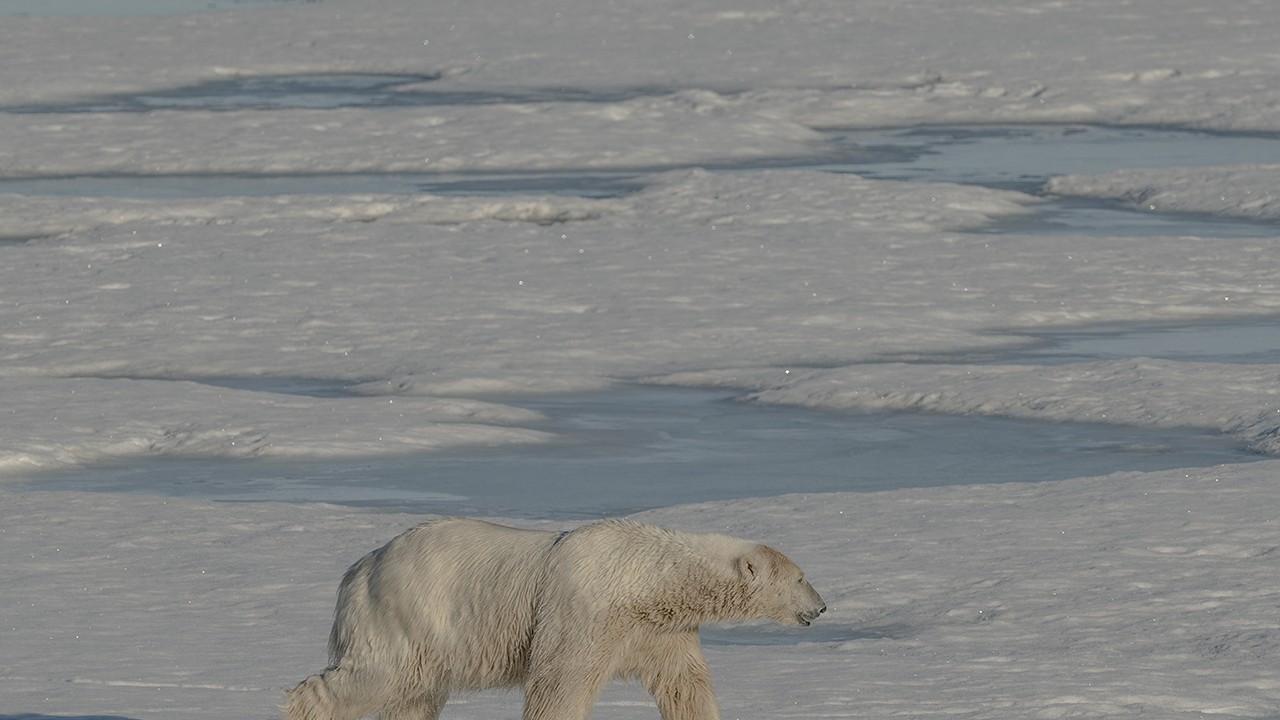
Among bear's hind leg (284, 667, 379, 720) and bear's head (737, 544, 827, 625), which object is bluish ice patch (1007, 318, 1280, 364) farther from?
bear's hind leg (284, 667, 379, 720)

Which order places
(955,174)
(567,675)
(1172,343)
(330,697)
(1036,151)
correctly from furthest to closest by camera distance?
(1036,151), (955,174), (1172,343), (330,697), (567,675)

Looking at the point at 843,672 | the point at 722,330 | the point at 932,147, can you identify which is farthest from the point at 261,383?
the point at 932,147

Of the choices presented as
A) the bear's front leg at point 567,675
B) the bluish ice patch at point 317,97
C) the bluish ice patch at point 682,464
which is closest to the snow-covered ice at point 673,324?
the bluish ice patch at point 317,97

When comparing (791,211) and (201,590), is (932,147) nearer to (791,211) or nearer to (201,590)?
(791,211)

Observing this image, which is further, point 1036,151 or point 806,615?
point 1036,151

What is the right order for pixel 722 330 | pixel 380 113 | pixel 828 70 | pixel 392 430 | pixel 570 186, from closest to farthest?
1. pixel 392 430
2. pixel 722 330
3. pixel 570 186
4. pixel 380 113
5. pixel 828 70

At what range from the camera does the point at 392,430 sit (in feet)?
35.1

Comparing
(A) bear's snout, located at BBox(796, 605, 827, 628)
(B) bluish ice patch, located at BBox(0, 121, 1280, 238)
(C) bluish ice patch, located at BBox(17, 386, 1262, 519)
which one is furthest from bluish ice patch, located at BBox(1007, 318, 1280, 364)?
(A) bear's snout, located at BBox(796, 605, 827, 628)

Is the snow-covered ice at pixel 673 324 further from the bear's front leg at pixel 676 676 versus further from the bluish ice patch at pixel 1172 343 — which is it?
the bear's front leg at pixel 676 676

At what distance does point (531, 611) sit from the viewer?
516cm

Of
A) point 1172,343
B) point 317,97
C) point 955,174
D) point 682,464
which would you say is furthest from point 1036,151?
point 682,464

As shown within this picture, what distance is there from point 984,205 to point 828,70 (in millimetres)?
9378

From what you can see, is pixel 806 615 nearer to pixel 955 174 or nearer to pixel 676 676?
pixel 676 676

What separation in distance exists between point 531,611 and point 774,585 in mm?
612
